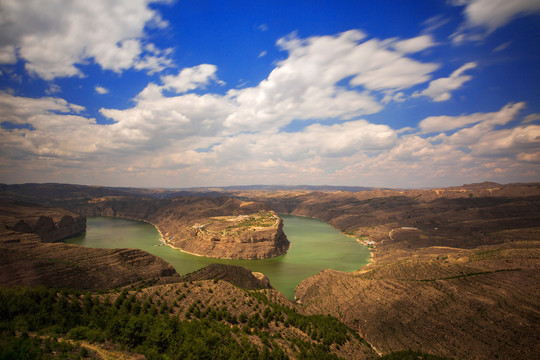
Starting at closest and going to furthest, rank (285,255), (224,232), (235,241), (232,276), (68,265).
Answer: (68,265) < (232,276) < (235,241) < (285,255) < (224,232)

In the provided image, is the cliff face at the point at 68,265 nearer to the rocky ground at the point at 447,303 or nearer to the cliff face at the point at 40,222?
the cliff face at the point at 40,222

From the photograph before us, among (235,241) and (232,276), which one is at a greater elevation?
(232,276)

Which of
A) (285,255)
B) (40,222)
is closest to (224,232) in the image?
(285,255)

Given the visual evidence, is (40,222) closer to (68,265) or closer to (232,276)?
(68,265)

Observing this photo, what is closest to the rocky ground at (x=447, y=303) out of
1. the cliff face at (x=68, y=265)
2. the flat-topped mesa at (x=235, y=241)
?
the flat-topped mesa at (x=235, y=241)

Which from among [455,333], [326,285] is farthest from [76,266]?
[455,333]

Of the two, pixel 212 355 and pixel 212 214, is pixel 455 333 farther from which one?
pixel 212 214
